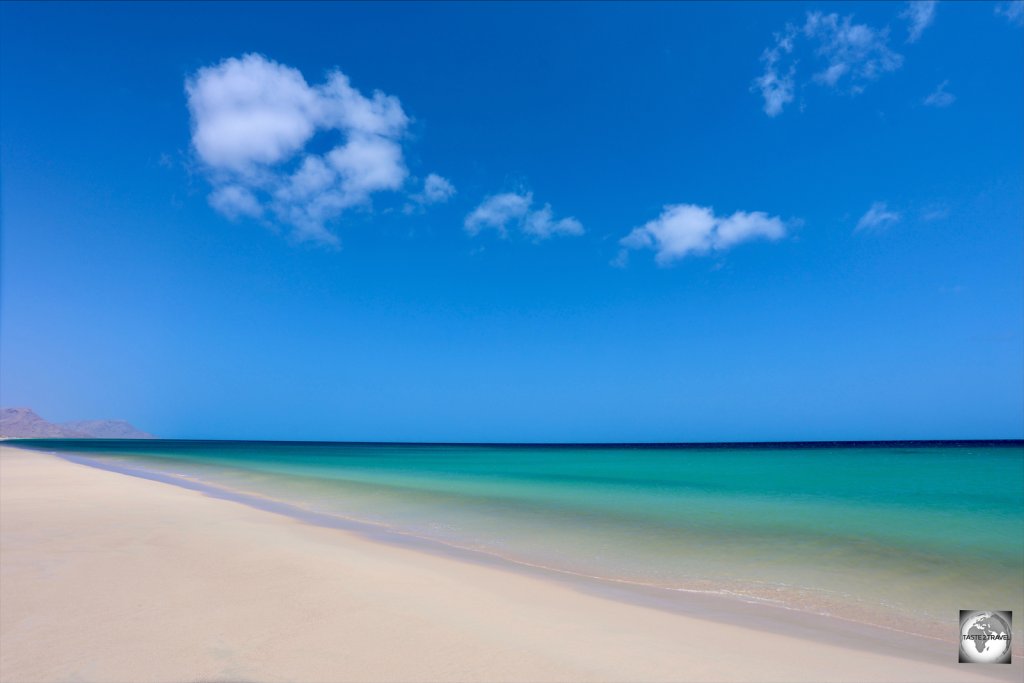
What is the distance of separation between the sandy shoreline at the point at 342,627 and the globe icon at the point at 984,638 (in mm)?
166

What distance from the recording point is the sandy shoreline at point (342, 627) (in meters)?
3.36

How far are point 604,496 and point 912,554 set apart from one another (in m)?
9.00

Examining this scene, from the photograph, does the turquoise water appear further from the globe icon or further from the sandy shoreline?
the sandy shoreline

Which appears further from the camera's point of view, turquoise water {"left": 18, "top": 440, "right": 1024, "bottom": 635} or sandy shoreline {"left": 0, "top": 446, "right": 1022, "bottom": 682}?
turquoise water {"left": 18, "top": 440, "right": 1024, "bottom": 635}

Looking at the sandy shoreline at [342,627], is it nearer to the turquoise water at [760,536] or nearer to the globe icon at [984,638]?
the globe icon at [984,638]

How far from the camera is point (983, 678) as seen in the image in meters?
3.98

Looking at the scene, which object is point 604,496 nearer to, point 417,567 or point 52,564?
point 417,567

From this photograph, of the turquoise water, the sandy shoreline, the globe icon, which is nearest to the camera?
the sandy shoreline

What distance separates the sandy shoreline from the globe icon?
0.54ft

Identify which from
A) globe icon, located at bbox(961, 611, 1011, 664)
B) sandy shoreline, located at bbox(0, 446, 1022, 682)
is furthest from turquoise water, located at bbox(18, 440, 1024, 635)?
sandy shoreline, located at bbox(0, 446, 1022, 682)

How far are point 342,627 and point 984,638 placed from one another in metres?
6.21

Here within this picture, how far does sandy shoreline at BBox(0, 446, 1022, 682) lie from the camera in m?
3.36

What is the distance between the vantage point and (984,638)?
4910mm

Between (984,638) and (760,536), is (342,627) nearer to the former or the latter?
(984,638)
